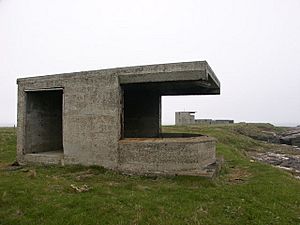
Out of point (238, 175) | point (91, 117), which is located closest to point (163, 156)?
point (91, 117)

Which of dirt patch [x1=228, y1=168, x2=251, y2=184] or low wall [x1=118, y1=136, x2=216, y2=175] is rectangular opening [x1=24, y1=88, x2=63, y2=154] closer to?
low wall [x1=118, y1=136, x2=216, y2=175]

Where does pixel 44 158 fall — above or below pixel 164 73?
below

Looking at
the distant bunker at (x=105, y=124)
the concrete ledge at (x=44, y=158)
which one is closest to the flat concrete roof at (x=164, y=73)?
the distant bunker at (x=105, y=124)

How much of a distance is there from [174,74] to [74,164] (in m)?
5.64

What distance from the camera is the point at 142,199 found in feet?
23.2

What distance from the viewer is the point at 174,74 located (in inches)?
383

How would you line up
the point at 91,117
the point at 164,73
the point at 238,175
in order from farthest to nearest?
the point at 238,175 → the point at 91,117 → the point at 164,73

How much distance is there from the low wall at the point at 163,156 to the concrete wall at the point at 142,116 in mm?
4880

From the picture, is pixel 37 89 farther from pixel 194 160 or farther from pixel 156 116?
pixel 194 160

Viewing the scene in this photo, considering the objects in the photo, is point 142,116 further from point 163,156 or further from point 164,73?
point 163,156

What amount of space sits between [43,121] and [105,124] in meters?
4.86

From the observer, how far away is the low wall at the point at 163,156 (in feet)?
31.3

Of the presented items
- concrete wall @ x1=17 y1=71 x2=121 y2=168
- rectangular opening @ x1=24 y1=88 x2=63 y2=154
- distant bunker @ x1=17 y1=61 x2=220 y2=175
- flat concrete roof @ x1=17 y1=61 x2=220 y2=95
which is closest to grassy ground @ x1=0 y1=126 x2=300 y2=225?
distant bunker @ x1=17 y1=61 x2=220 y2=175

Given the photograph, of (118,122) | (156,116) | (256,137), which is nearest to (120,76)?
(118,122)
